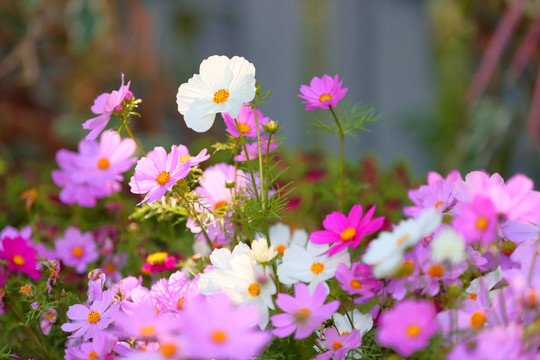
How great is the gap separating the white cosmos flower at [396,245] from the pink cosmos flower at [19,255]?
351 mm

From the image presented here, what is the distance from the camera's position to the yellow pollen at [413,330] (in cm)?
28

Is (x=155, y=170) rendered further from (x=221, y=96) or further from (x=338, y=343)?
(x=338, y=343)

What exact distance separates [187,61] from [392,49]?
1.35 meters

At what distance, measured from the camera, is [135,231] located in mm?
644

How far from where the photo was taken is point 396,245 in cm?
32

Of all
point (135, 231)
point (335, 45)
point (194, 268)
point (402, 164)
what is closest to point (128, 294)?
point (194, 268)

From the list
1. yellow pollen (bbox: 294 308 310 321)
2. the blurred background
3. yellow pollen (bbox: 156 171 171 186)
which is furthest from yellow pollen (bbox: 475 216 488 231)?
the blurred background

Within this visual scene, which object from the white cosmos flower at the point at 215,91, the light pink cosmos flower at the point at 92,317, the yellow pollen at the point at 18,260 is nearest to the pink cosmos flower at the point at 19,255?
the yellow pollen at the point at 18,260

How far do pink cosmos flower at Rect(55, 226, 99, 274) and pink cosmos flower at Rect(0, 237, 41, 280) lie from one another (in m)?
0.08

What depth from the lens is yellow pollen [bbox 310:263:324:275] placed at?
0.41 m

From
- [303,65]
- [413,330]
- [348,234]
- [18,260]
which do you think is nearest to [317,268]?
[348,234]

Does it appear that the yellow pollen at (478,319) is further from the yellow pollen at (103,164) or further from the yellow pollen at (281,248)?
the yellow pollen at (103,164)

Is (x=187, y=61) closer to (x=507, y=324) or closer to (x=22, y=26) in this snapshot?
(x=22, y=26)

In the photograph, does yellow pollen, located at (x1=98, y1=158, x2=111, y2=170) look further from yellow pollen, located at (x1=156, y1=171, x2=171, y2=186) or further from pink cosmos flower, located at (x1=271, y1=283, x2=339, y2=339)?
pink cosmos flower, located at (x1=271, y1=283, x2=339, y2=339)
